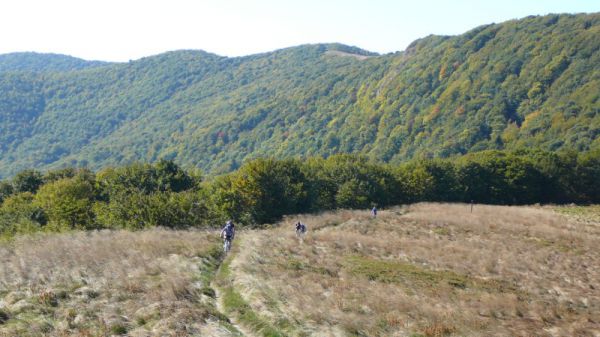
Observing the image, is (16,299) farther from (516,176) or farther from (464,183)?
(516,176)

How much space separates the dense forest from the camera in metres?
47.0

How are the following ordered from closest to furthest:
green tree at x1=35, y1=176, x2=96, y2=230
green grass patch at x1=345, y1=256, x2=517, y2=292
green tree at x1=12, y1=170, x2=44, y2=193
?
green grass patch at x1=345, y1=256, x2=517, y2=292
green tree at x1=35, y1=176, x2=96, y2=230
green tree at x1=12, y1=170, x2=44, y2=193

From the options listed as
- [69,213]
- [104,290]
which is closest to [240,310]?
[104,290]

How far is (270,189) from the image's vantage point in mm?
55156

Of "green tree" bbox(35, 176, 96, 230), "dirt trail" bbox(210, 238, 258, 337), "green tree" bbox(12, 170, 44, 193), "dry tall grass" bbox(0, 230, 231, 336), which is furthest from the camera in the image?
"green tree" bbox(12, 170, 44, 193)

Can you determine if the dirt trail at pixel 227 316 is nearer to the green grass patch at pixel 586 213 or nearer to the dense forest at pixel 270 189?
the dense forest at pixel 270 189

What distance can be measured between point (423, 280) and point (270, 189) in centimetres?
3313

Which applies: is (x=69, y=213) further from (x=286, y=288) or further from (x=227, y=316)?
(x=227, y=316)

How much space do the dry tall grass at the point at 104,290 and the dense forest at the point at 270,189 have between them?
19.8 meters

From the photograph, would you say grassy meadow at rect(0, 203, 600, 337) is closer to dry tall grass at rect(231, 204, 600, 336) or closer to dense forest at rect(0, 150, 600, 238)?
dry tall grass at rect(231, 204, 600, 336)

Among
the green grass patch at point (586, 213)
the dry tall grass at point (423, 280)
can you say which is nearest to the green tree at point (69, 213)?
the dry tall grass at point (423, 280)

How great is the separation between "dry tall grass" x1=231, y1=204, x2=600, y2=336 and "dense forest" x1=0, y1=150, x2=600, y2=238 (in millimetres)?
9886

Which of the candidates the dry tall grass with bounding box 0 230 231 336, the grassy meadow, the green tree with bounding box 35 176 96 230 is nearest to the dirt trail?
the grassy meadow

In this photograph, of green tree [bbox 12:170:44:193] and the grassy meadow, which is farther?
green tree [bbox 12:170:44:193]
